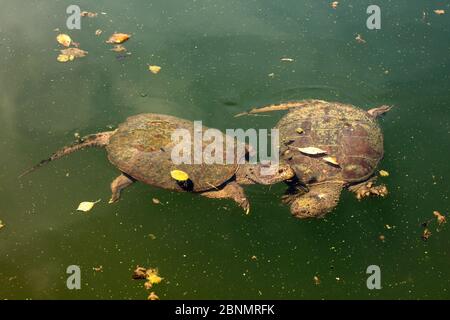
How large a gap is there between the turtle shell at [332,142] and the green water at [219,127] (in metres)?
0.33

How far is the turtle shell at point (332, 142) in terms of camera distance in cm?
557

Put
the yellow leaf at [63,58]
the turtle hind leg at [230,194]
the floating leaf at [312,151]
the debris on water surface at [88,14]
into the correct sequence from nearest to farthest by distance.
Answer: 1. the turtle hind leg at [230,194]
2. the floating leaf at [312,151]
3. the yellow leaf at [63,58]
4. the debris on water surface at [88,14]

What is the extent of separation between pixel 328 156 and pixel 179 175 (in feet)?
6.47

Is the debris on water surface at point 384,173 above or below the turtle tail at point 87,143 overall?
below

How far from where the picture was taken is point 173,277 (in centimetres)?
481

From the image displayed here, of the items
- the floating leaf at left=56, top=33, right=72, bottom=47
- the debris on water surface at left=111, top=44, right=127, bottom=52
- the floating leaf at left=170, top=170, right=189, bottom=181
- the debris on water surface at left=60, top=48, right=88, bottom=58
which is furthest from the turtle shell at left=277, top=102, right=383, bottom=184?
the floating leaf at left=56, top=33, right=72, bottom=47

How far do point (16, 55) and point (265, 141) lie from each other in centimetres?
469

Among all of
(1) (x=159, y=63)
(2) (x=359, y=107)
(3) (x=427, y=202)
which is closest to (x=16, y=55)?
(1) (x=159, y=63)

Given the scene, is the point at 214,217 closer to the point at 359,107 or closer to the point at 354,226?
the point at 354,226

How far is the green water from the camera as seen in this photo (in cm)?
490

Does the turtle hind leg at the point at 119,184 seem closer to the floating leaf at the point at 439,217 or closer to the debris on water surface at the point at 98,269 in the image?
the debris on water surface at the point at 98,269

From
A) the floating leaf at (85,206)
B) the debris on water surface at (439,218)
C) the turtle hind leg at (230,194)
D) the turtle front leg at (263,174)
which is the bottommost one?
the debris on water surface at (439,218)

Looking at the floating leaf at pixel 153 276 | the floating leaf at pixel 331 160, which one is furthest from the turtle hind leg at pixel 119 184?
the floating leaf at pixel 331 160

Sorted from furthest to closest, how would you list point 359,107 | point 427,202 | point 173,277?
point 359,107
point 427,202
point 173,277
